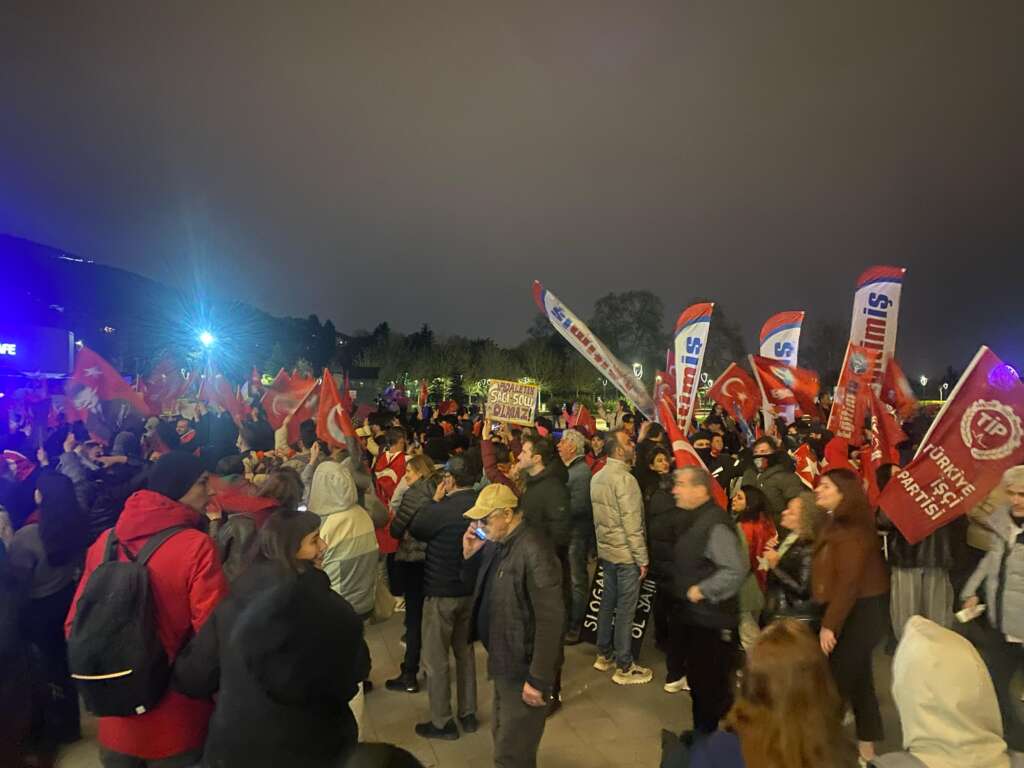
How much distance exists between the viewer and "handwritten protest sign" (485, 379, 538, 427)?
10.6 m

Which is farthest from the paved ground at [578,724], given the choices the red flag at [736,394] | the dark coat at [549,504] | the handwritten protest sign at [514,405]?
the red flag at [736,394]

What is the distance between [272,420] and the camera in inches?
431

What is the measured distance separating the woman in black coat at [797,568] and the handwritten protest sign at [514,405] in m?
6.18

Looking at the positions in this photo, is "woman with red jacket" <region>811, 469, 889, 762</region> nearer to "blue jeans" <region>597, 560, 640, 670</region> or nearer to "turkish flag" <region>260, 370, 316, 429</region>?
"blue jeans" <region>597, 560, 640, 670</region>

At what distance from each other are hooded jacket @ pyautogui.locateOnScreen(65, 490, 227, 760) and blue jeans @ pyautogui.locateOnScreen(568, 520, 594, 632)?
440 cm

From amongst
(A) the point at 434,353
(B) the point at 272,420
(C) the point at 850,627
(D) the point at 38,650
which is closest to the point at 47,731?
(D) the point at 38,650

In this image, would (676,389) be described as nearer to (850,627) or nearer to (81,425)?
(850,627)

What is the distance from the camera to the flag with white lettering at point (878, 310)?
37.6 feet

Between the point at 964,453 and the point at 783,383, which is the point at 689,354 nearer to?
the point at 783,383

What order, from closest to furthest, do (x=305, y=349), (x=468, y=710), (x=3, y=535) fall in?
1. (x=3, y=535)
2. (x=468, y=710)
3. (x=305, y=349)

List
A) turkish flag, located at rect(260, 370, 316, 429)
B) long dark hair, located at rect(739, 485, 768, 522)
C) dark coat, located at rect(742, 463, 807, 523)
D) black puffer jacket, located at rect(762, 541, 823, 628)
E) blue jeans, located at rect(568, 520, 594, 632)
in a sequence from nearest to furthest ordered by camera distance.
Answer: black puffer jacket, located at rect(762, 541, 823, 628), long dark hair, located at rect(739, 485, 768, 522), dark coat, located at rect(742, 463, 807, 523), blue jeans, located at rect(568, 520, 594, 632), turkish flag, located at rect(260, 370, 316, 429)

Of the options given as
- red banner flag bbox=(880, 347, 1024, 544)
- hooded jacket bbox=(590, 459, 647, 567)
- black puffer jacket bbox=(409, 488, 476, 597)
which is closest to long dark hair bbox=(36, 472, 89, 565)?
black puffer jacket bbox=(409, 488, 476, 597)

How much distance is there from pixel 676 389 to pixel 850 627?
6.30 m

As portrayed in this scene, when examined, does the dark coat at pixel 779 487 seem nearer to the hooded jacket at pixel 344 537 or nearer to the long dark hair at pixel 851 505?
the long dark hair at pixel 851 505
